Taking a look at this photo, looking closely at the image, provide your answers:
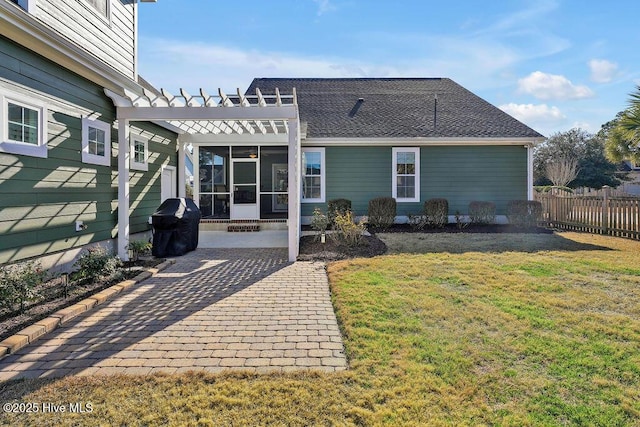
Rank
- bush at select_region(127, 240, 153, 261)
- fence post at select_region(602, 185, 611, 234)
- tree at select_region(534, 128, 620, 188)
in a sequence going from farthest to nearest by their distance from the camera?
tree at select_region(534, 128, 620, 188) → fence post at select_region(602, 185, 611, 234) → bush at select_region(127, 240, 153, 261)

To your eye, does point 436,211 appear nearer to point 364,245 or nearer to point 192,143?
point 364,245

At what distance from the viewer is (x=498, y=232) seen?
1048 cm

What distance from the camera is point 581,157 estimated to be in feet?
98.1

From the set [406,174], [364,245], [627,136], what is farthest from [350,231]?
[627,136]

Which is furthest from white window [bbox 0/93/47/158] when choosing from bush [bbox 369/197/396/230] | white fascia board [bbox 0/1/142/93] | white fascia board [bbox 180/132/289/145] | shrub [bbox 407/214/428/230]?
shrub [bbox 407/214/428/230]

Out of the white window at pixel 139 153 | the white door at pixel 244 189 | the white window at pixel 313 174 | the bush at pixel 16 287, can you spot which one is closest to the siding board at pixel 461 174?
the white window at pixel 313 174

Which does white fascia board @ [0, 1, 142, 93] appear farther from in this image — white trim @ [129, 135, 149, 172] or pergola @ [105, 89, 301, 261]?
white trim @ [129, 135, 149, 172]

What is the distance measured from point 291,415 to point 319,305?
7.29 ft

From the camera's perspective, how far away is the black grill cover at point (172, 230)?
7.40 m

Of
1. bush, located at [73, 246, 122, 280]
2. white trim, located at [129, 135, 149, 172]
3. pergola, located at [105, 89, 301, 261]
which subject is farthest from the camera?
white trim, located at [129, 135, 149, 172]

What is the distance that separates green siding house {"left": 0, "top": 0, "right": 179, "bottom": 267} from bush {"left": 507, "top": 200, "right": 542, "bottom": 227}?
448 inches

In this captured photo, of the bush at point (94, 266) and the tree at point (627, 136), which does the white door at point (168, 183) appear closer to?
the bush at point (94, 266)

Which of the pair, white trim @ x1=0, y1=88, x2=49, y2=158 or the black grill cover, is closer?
white trim @ x1=0, y1=88, x2=49, y2=158

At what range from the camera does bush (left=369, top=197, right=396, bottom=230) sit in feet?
36.1
